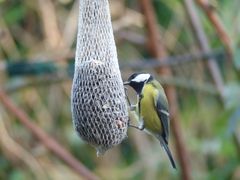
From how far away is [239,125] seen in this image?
162 inches

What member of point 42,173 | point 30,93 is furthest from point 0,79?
point 42,173

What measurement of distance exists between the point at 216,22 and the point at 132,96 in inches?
41.9

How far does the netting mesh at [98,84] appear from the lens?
2186 mm

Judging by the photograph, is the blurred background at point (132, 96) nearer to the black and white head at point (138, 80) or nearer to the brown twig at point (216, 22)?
the brown twig at point (216, 22)

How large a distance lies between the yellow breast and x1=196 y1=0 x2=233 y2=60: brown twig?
3.44 feet

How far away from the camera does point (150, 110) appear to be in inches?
93.4

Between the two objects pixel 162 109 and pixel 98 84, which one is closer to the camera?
pixel 98 84

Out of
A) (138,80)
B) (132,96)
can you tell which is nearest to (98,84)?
(138,80)

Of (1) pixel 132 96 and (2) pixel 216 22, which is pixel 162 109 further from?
(1) pixel 132 96

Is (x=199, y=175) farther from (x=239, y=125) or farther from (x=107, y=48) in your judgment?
(x=107, y=48)

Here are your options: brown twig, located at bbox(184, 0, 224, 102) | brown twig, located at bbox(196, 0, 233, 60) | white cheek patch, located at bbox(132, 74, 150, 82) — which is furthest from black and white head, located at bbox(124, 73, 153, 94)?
brown twig, located at bbox(184, 0, 224, 102)

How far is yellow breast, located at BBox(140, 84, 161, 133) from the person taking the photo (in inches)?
92.7

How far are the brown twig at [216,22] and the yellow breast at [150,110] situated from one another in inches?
41.3

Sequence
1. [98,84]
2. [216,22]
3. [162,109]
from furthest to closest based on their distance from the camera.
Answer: [216,22]
[162,109]
[98,84]
